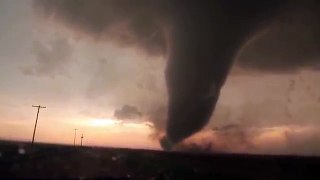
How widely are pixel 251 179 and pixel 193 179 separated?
1439 cm

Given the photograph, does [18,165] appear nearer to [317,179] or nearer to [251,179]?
[251,179]

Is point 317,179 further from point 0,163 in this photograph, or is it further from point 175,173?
point 0,163

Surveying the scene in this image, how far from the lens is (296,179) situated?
67812 mm

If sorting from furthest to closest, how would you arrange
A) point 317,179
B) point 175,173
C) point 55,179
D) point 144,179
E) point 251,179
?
point 317,179 < point 251,179 < point 175,173 < point 144,179 < point 55,179

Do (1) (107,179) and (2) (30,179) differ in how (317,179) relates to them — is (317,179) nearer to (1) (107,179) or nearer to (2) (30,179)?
(1) (107,179)

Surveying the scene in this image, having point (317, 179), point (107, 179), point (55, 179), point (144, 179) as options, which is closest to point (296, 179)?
point (317, 179)

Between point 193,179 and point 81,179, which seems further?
point 193,179

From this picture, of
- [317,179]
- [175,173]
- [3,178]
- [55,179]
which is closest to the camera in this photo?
[3,178]

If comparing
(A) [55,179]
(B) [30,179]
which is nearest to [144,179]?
(A) [55,179]

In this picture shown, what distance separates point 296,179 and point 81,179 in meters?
41.9

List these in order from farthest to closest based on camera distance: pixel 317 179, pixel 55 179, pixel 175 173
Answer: pixel 317 179 < pixel 175 173 < pixel 55 179

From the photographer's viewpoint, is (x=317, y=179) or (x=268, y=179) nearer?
(x=268, y=179)

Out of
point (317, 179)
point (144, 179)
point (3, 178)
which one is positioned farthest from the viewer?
point (317, 179)

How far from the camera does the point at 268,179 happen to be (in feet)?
202
